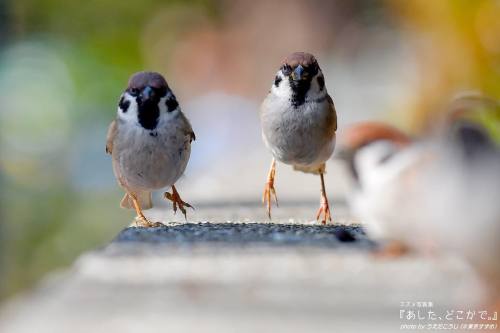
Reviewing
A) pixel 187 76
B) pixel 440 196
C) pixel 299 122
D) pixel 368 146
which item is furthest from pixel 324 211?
pixel 187 76

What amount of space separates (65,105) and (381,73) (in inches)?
135

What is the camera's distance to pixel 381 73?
11.4 meters

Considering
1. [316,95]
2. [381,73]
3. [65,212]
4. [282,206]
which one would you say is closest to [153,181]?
→ [316,95]

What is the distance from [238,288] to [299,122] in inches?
37.1

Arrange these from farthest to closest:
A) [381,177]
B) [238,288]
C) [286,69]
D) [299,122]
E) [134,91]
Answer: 1. [299,122]
2. [286,69]
3. [134,91]
4. [381,177]
5. [238,288]

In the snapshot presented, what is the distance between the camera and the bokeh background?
7246 millimetres

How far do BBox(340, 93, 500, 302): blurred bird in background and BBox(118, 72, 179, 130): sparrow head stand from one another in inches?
20.1

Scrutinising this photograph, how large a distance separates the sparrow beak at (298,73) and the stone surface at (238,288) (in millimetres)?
447

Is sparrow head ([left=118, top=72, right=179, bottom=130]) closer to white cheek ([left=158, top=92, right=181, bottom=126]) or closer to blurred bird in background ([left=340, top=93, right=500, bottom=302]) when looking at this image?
white cheek ([left=158, top=92, right=181, bottom=126])

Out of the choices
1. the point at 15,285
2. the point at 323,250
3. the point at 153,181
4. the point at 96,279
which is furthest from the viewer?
the point at 15,285

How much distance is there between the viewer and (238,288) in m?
1.91

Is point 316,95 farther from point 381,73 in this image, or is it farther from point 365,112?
point 381,73

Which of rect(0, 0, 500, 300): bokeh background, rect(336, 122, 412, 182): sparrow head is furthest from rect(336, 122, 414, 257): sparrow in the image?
rect(0, 0, 500, 300): bokeh background

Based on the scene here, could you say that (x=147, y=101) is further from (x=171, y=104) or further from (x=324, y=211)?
(x=324, y=211)
